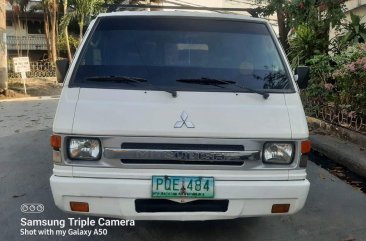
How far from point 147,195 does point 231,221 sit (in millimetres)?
1269

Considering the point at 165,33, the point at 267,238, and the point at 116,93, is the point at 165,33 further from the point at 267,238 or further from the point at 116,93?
the point at 267,238

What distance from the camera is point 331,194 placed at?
475 cm

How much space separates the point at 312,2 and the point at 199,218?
617 centimetres

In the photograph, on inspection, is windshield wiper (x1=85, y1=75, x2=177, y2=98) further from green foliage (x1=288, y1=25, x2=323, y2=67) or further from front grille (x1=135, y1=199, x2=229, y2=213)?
green foliage (x1=288, y1=25, x2=323, y2=67)

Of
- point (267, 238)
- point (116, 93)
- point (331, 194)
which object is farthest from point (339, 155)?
point (116, 93)

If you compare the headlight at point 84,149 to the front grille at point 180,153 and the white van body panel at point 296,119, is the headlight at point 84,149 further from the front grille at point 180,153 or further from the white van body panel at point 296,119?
the white van body panel at point 296,119

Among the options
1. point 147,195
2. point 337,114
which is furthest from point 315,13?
point 147,195

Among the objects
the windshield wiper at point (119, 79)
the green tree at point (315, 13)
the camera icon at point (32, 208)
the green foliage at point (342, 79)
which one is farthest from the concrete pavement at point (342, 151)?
the camera icon at point (32, 208)

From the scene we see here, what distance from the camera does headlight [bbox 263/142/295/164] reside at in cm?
298

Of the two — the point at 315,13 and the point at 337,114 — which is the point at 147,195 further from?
the point at 315,13

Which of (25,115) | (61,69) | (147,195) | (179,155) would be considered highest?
(61,69)

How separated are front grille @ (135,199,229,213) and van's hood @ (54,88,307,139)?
0.50 metres

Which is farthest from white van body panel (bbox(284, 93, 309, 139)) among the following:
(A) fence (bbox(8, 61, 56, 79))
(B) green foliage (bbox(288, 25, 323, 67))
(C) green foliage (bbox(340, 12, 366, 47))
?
(A) fence (bbox(8, 61, 56, 79))

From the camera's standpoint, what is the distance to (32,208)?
4.14m
